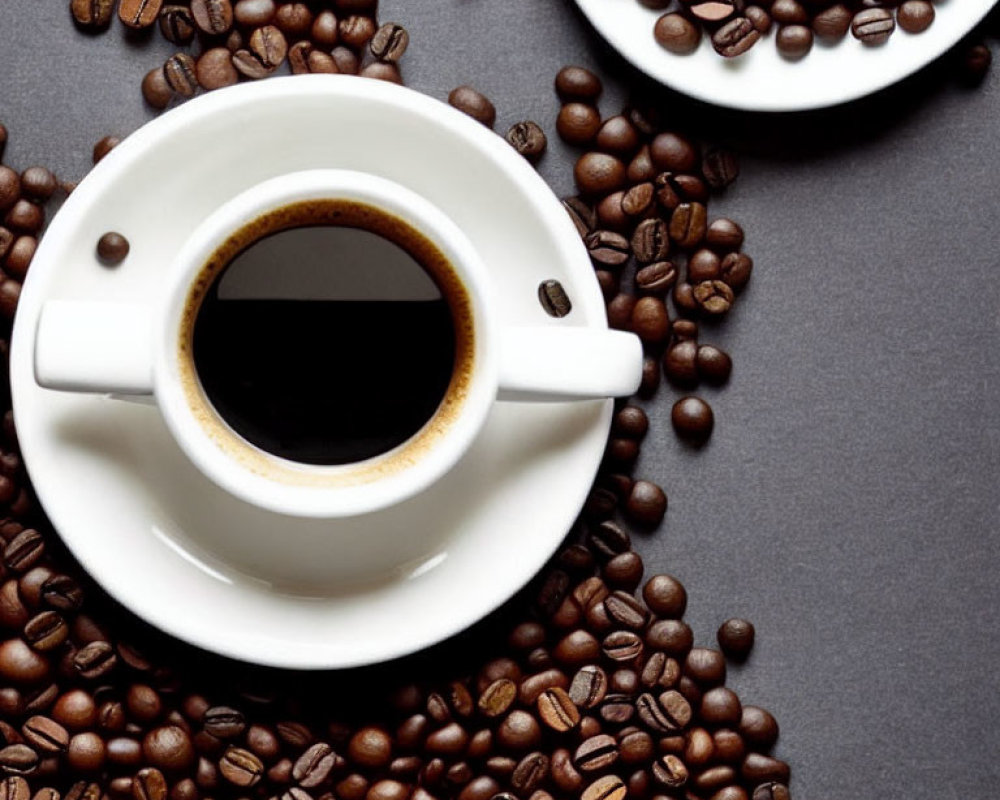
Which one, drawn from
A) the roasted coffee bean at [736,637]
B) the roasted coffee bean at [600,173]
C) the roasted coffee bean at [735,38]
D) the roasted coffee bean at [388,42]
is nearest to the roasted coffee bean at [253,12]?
the roasted coffee bean at [388,42]

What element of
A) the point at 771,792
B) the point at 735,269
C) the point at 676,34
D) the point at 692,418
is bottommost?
the point at 771,792

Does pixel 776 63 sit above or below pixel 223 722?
above

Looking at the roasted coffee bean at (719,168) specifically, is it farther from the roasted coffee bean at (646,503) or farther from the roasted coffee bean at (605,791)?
the roasted coffee bean at (605,791)

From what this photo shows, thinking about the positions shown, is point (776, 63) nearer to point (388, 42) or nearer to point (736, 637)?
point (388, 42)

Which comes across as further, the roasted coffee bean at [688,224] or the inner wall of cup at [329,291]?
the roasted coffee bean at [688,224]

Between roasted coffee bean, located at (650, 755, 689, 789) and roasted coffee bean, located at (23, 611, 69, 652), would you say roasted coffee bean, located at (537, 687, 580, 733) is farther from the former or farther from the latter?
roasted coffee bean, located at (23, 611, 69, 652)

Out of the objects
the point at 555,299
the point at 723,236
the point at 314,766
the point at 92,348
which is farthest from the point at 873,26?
the point at 314,766

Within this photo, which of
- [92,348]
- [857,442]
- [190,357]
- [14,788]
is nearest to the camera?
[92,348]
